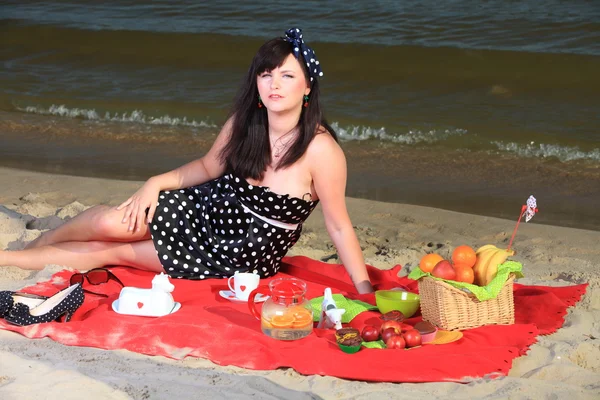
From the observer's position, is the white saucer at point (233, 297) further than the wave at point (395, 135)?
No

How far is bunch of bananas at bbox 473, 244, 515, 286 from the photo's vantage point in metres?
4.04

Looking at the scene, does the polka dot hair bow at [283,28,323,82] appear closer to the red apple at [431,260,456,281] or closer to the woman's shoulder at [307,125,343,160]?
the woman's shoulder at [307,125,343,160]

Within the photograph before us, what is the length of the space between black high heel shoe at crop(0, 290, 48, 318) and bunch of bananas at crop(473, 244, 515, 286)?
2.14 metres

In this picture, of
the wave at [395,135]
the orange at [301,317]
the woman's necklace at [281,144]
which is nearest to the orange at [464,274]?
the orange at [301,317]

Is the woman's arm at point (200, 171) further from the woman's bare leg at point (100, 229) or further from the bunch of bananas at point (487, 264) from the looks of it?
the bunch of bananas at point (487, 264)

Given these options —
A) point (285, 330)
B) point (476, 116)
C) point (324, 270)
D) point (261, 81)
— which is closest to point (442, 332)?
point (285, 330)

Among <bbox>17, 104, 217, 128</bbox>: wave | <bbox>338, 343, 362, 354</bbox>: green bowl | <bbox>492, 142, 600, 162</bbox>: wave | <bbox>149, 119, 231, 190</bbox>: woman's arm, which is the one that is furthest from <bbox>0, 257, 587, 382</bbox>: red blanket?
<bbox>17, 104, 217, 128</bbox>: wave

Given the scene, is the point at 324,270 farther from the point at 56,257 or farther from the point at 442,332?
the point at 56,257

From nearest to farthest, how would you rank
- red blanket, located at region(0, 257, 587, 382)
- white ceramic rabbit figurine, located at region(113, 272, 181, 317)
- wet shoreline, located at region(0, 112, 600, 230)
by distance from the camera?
red blanket, located at region(0, 257, 587, 382)
white ceramic rabbit figurine, located at region(113, 272, 181, 317)
wet shoreline, located at region(0, 112, 600, 230)

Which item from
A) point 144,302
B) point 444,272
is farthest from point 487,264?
point 144,302

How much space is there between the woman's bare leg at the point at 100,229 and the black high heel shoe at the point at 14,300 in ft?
1.77

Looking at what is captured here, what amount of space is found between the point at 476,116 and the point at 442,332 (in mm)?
5540

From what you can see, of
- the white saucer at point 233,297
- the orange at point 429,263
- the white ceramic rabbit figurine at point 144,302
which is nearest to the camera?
the orange at point 429,263

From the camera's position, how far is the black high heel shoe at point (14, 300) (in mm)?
4148
